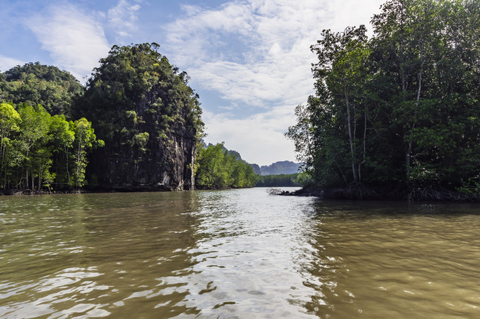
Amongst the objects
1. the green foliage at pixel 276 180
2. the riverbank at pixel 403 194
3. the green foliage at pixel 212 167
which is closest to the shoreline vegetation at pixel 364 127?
the riverbank at pixel 403 194

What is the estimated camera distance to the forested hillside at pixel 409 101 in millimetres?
18688

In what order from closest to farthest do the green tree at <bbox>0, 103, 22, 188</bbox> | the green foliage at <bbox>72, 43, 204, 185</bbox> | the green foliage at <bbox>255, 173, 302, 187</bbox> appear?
the green tree at <bbox>0, 103, 22, 188</bbox> → the green foliage at <bbox>72, 43, 204, 185</bbox> → the green foliage at <bbox>255, 173, 302, 187</bbox>

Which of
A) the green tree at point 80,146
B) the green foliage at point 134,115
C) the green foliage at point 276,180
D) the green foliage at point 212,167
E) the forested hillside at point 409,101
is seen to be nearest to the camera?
the forested hillside at point 409,101

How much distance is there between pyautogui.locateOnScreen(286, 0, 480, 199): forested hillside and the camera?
18688 mm

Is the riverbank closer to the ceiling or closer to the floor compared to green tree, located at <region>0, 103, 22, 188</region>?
closer to the floor

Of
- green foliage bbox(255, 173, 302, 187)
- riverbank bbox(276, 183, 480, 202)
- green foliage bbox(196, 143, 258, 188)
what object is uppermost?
green foliage bbox(196, 143, 258, 188)

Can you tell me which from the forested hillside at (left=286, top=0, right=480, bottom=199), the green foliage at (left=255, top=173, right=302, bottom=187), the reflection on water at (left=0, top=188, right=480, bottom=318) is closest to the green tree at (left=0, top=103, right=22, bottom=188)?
the reflection on water at (left=0, top=188, right=480, bottom=318)

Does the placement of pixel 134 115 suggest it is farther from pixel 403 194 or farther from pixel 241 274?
pixel 241 274

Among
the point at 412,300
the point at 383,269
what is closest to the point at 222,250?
the point at 383,269

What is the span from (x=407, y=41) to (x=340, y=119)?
8.80 meters

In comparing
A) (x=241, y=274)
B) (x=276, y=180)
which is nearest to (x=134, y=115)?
(x=241, y=274)

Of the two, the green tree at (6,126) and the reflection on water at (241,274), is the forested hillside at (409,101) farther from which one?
the green tree at (6,126)

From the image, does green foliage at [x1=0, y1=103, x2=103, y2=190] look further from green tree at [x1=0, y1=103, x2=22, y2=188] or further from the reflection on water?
the reflection on water

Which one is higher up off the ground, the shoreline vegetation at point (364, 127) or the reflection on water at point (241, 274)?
the shoreline vegetation at point (364, 127)
